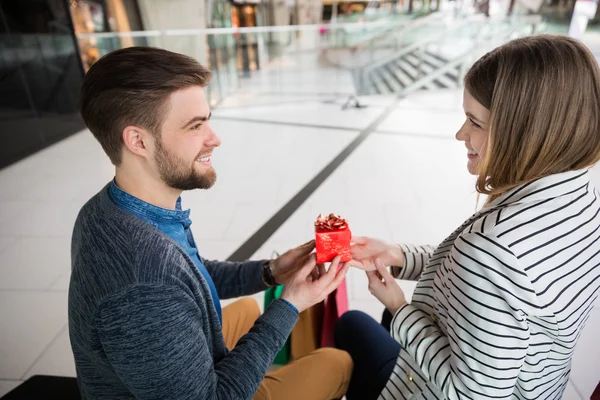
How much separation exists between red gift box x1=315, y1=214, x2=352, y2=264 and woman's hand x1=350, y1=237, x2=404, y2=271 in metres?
0.23

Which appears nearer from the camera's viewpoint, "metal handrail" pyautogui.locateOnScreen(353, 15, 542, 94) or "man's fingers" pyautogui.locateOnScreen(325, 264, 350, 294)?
"man's fingers" pyautogui.locateOnScreen(325, 264, 350, 294)

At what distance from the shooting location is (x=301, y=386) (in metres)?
1.27

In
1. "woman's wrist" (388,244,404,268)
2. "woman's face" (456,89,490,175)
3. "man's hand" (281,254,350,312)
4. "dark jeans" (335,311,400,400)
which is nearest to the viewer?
"woman's face" (456,89,490,175)

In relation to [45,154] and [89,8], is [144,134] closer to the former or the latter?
[45,154]

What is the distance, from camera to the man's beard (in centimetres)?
104

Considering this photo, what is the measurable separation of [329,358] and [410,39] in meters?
9.33

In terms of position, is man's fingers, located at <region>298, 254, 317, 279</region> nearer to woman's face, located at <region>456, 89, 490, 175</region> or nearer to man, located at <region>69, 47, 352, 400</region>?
man, located at <region>69, 47, 352, 400</region>

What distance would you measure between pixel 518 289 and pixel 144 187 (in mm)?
951

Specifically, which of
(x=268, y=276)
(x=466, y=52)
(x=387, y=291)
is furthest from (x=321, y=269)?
(x=466, y=52)

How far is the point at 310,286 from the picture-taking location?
1.16 meters

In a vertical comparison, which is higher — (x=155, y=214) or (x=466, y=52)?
(x=155, y=214)

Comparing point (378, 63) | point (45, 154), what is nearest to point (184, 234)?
point (45, 154)

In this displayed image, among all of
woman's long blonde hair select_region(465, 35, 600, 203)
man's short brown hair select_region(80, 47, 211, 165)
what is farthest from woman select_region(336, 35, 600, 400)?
man's short brown hair select_region(80, 47, 211, 165)

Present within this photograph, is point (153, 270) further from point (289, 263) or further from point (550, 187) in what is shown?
point (550, 187)
